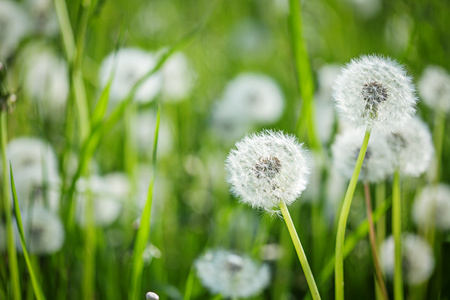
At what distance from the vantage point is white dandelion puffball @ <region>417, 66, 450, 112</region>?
1.10 meters

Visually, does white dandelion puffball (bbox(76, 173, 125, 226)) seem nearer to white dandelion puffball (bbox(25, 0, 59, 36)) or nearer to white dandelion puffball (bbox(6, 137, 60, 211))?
white dandelion puffball (bbox(6, 137, 60, 211))

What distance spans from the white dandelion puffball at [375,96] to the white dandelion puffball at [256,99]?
3.20ft

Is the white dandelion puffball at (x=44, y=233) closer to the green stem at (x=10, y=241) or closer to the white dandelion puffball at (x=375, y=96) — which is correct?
the green stem at (x=10, y=241)

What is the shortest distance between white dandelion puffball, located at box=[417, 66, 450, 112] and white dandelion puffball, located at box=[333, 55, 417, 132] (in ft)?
1.98

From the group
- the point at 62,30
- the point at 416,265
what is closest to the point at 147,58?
the point at 62,30

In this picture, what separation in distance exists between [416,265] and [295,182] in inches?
22.1

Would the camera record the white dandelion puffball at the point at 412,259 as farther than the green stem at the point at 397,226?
Yes

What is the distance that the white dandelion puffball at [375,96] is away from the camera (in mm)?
544

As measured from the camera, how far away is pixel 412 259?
37.9 inches

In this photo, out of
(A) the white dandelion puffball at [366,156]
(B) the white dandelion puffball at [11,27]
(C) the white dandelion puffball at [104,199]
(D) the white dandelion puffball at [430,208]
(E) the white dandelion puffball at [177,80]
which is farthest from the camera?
(E) the white dandelion puffball at [177,80]

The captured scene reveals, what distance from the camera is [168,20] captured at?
2430 millimetres

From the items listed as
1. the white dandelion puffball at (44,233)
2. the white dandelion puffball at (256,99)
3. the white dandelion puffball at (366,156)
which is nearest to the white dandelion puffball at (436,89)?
the white dandelion puffball at (366,156)

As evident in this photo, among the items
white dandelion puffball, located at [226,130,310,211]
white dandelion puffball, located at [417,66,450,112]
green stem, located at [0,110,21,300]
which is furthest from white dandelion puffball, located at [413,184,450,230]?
green stem, located at [0,110,21,300]

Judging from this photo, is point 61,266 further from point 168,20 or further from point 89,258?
point 168,20
